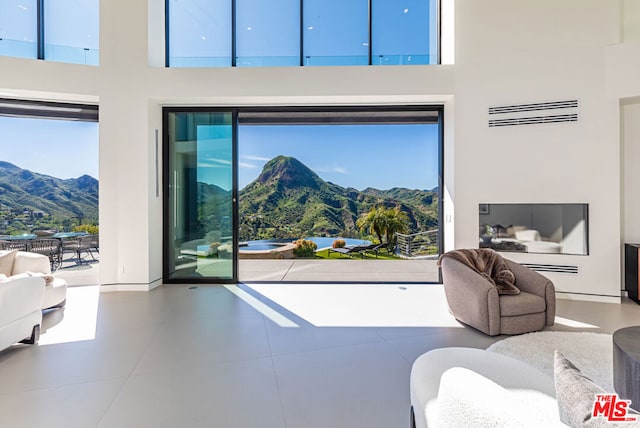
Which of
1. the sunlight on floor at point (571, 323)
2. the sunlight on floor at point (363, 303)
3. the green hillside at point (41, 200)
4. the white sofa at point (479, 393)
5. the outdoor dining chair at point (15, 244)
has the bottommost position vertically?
the sunlight on floor at point (571, 323)

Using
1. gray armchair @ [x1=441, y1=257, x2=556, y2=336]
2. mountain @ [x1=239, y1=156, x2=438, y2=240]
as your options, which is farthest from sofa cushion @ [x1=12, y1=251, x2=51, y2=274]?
mountain @ [x1=239, y1=156, x2=438, y2=240]

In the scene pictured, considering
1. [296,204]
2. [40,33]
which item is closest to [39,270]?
[40,33]

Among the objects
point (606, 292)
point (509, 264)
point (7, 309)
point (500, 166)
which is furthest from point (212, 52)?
point (606, 292)

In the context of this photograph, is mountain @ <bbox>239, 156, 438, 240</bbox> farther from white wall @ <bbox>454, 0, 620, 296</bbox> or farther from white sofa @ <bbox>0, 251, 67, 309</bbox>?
white sofa @ <bbox>0, 251, 67, 309</bbox>

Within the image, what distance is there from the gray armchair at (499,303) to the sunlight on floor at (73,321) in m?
3.89

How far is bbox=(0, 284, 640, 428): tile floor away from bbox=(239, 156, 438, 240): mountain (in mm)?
6327

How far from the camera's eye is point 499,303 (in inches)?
129

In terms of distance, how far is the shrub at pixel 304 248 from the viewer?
10648 mm

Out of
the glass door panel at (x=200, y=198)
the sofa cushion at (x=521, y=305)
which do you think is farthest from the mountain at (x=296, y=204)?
the sofa cushion at (x=521, y=305)

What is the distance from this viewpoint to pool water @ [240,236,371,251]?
420 inches

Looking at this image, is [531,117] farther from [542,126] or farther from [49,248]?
[49,248]

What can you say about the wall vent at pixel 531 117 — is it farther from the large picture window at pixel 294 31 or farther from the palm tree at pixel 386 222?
the palm tree at pixel 386 222

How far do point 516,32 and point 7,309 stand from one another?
6.87 metres

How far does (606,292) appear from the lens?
4.46 m
